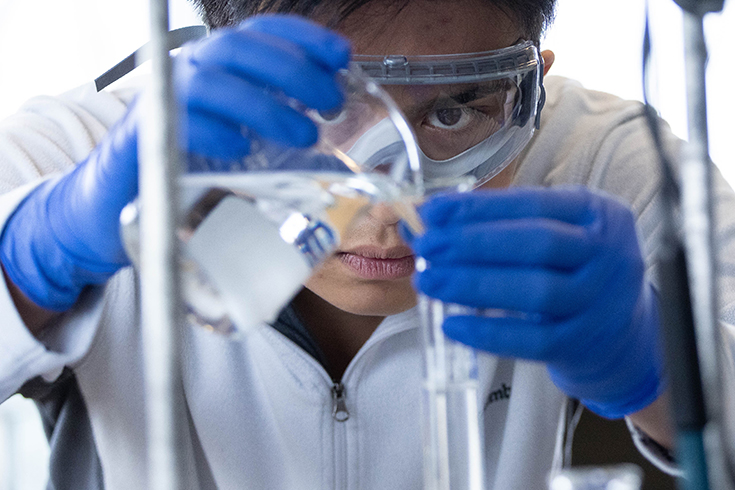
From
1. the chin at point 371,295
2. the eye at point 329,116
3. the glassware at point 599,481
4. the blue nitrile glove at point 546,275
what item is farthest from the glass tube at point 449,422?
the chin at point 371,295

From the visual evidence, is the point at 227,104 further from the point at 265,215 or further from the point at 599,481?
the point at 599,481

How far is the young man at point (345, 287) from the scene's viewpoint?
70 centimetres

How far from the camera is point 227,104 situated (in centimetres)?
67

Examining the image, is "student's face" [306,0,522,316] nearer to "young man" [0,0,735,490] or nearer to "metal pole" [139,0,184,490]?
"young man" [0,0,735,490]

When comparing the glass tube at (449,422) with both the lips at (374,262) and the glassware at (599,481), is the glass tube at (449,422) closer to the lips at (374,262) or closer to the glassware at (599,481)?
the glassware at (599,481)

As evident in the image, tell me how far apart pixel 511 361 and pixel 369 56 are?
722mm

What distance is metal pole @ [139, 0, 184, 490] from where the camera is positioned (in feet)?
1.09

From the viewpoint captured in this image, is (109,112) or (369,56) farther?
(109,112)

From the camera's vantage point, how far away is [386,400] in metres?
1.27

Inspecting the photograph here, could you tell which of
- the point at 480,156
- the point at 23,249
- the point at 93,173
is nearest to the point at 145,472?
the point at 23,249

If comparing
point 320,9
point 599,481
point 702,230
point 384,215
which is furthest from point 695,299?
point 320,9

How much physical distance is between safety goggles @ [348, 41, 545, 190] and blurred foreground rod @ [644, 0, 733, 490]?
0.54 m

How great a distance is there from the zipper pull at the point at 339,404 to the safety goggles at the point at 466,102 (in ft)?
1.37

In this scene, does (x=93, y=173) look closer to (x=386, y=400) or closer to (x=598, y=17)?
(x=386, y=400)
